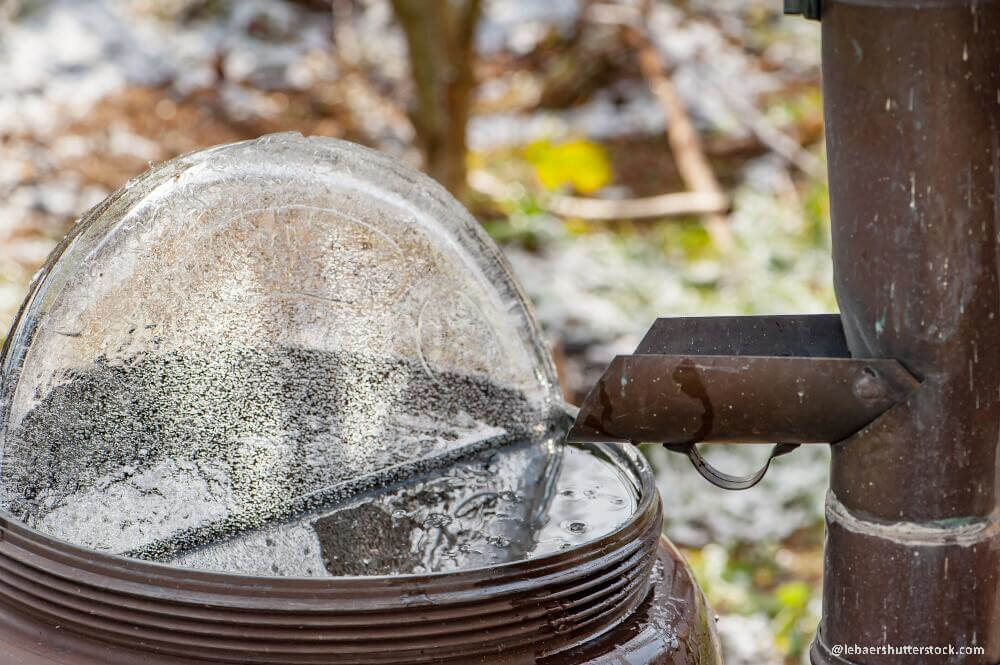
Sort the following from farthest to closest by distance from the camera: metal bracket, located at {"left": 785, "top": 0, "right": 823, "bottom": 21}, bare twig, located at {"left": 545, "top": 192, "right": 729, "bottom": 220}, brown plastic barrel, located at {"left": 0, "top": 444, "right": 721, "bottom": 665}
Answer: bare twig, located at {"left": 545, "top": 192, "right": 729, "bottom": 220} < metal bracket, located at {"left": 785, "top": 0, "right": 823, "bottom": 21} < brown plastic barrel, located at {"left": 0, "top": 444, "right": 721, "bottom": 665}

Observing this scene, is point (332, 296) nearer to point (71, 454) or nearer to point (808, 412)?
point (71, 454)

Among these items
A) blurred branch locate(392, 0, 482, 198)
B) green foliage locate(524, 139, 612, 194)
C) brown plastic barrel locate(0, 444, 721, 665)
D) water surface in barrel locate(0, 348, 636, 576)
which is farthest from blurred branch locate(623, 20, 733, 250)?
brown plastic barrel locate(0, 444, 721, 665)

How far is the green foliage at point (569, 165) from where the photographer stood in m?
6.65

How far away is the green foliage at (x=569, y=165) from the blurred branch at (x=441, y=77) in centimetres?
127

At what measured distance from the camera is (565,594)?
1309 millimetres

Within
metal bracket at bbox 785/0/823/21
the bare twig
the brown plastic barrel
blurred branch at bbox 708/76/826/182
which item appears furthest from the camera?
the bare twig

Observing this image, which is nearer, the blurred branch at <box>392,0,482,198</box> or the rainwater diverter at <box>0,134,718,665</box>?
the rainwater diverter at <box>0,134,718,665</box>

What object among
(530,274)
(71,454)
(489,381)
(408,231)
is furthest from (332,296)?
(530,274)

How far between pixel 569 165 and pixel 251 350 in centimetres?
527

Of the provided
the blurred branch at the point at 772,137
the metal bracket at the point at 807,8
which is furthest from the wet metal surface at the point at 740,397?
the blurred branch at the point at 772,137

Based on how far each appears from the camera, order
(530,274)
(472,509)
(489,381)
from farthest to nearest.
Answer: (530,274) < (489,381) < (472,509)

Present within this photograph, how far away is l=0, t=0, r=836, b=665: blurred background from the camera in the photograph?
489 cm

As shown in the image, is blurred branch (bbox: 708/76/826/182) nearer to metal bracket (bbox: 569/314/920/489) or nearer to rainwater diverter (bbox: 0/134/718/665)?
rainwater diverter (bbox: 0/134/718/665)

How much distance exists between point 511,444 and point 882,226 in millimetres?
757
